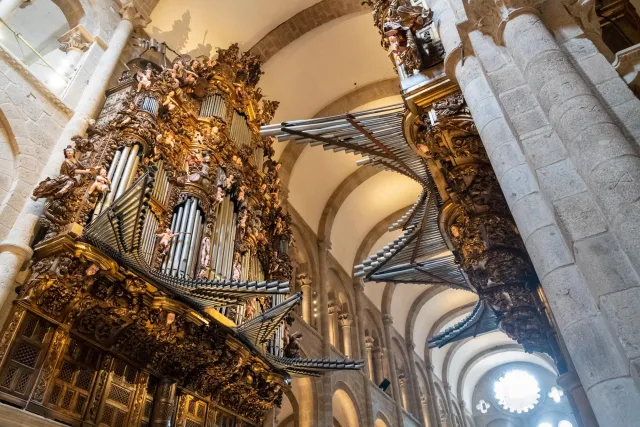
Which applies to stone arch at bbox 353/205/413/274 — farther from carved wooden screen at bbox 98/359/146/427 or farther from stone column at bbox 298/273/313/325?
carved wooden screen at bbox 98/359/146/427

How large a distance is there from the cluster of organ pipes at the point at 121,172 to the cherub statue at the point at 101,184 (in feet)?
0.31

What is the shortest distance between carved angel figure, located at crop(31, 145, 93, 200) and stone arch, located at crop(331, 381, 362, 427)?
10.8 meters

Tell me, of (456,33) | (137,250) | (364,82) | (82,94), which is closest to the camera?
(456,33)

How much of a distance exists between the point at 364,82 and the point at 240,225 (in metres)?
8.21

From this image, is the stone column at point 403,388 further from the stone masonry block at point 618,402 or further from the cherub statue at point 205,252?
the stone masonry block at point 618,402

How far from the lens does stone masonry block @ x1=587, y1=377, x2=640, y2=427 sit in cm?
217

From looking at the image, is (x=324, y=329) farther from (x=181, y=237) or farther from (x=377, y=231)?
(x=181, y=237)

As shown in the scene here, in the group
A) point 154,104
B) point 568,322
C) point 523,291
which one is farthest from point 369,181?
point 568,322

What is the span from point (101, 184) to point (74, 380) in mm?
2481

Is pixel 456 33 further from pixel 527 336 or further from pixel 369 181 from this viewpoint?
pixel 369 181

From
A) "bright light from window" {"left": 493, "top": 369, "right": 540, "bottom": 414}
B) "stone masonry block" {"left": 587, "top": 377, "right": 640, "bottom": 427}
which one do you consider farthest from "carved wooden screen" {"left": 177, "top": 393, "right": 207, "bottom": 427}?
"bright light from window" {"left": 493, "top": 369, "right": 540, "bottom": 414}

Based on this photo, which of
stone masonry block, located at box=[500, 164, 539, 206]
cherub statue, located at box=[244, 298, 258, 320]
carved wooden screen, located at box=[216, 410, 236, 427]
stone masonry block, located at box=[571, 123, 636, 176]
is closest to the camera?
stone masonry block, located at box=[571, 123, 636, 176]

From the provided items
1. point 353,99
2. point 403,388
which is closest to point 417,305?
point 403,388

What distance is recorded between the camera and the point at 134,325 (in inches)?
230
